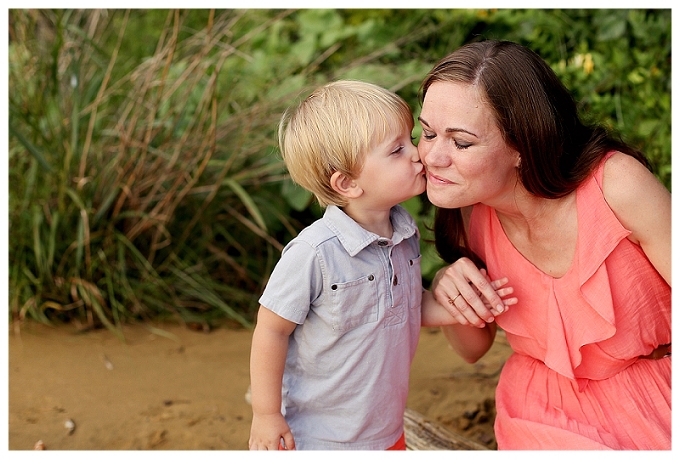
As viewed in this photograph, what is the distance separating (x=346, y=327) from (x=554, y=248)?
570mm

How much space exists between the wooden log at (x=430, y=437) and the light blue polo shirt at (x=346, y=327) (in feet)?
1.40

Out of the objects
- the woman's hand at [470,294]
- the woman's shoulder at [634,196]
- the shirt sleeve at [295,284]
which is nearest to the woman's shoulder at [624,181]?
the woman's shoulder at [634,196]

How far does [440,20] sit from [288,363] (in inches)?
Result: 126

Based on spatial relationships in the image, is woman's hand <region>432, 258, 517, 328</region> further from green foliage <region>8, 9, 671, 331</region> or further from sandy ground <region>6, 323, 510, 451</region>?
green foliage <region>8, 9, 671, 331</region>

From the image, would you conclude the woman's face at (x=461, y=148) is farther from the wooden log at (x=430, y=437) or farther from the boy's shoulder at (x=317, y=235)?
the wooden log at (x=430, y=437)

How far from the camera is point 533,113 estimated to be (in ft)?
5.44

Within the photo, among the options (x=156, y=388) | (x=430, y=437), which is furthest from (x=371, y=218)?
(x=156, y=388)

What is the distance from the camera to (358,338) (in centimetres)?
179

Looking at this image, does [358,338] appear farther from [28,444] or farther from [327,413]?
[28,444]

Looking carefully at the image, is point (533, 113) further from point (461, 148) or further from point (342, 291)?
point (342, 291)

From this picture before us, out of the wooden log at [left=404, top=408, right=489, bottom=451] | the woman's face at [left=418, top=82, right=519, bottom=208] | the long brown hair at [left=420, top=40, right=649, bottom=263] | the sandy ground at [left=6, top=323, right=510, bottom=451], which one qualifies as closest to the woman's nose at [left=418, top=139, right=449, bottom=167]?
the woman's face at [left=418, top=82, right=519, bottom=208]

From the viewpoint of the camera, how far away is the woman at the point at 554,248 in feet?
5.50

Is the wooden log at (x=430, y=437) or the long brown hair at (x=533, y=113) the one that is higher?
the long brown hair at (x=533, y=113)

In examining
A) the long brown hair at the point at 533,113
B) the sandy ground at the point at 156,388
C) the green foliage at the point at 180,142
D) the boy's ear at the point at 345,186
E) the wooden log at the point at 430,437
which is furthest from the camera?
the green foliage at the point at 180,142
